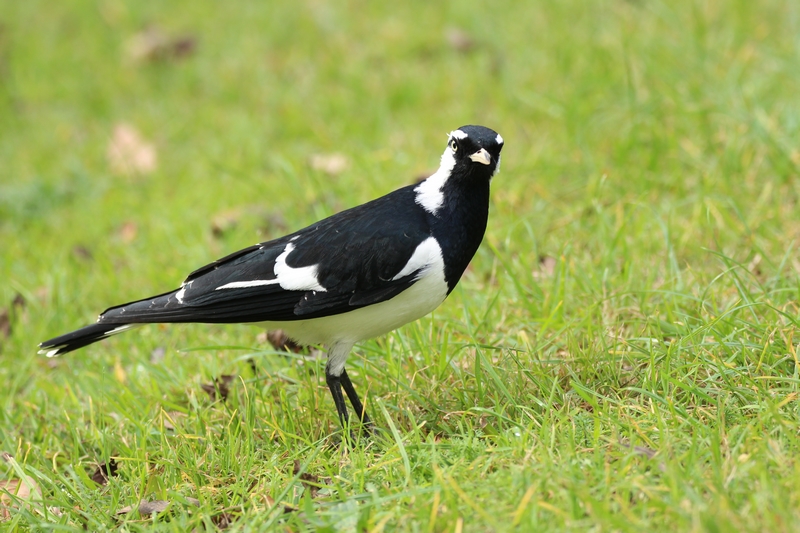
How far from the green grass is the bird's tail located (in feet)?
0.67

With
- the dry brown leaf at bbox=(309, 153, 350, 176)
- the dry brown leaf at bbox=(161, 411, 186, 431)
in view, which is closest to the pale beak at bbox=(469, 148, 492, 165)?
the dry brown leaf at bbox=(161, 411, 186, 431)

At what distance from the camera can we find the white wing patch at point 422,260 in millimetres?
2732

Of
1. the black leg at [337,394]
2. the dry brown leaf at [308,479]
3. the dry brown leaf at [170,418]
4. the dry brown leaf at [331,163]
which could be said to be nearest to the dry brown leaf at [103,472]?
the dry brown leaf at [170,418]

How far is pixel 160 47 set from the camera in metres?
6.68

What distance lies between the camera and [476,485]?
7.50ft

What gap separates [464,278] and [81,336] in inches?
64.0

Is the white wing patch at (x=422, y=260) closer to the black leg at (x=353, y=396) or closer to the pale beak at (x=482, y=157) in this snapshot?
the pale beak at (x=482, y=157)

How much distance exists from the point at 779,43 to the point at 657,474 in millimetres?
3771

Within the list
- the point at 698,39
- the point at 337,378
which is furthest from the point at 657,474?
the point at 698,39

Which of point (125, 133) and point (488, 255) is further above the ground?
point (125, 133)

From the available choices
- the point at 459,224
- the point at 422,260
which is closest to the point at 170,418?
the point at 422,260

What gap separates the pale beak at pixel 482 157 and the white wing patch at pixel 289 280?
0.63 metres

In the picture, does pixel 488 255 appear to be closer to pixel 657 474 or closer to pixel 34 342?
pixel 657 474

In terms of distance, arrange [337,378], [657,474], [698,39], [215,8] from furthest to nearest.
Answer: [215,8], [698,39], [337,378], [657,474]
